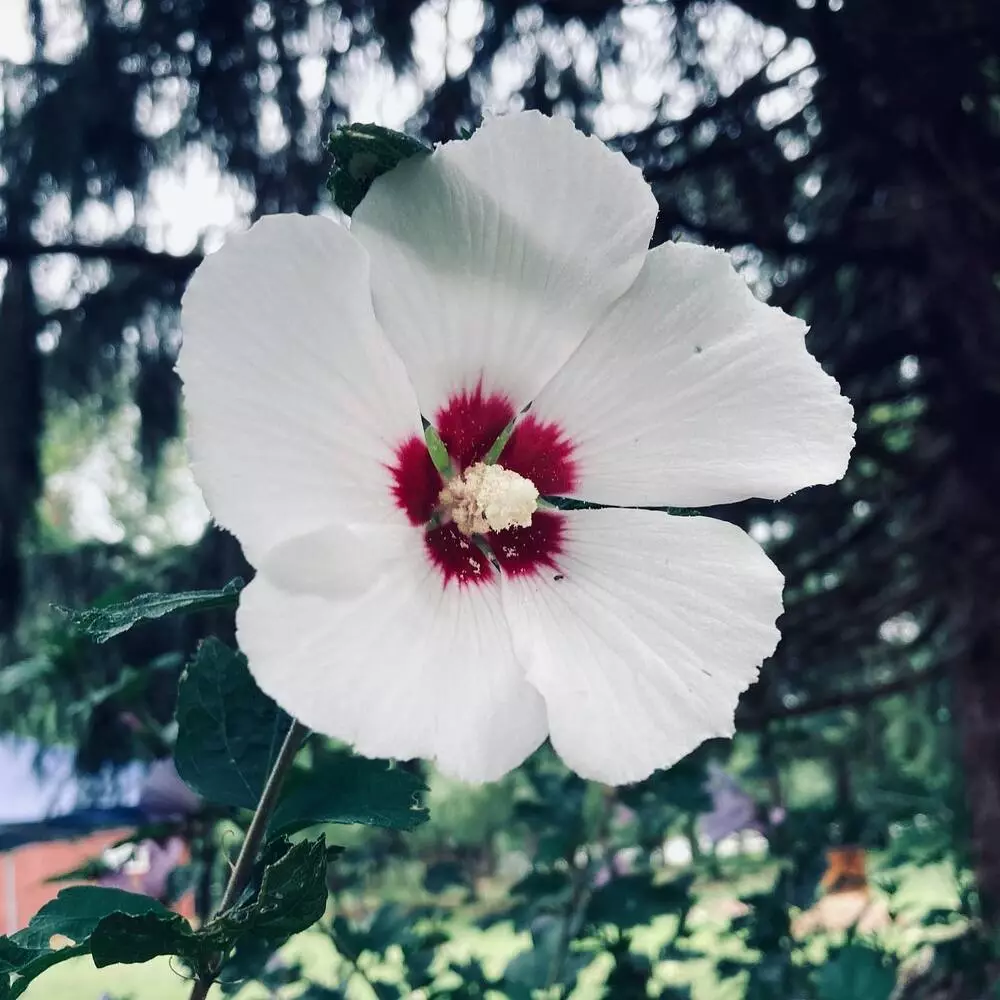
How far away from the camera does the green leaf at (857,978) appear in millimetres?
1032

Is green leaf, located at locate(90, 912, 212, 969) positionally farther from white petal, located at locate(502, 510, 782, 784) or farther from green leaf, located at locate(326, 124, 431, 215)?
green leaf, located at locate(326, 124, 431, 215)

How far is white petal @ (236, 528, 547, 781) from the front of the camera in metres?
0.37

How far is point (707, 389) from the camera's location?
0.47 metres

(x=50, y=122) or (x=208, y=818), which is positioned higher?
(x=50, y=122)

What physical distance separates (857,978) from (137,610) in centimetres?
91

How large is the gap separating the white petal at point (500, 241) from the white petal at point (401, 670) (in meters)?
0.10

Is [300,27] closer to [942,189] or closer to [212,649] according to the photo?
[942,189]

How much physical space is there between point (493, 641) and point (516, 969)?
115 cm

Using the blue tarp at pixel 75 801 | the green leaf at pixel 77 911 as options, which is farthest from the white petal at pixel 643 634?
the blue tarp at pixel 75 801

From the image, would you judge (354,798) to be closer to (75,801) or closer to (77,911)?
(77,911)

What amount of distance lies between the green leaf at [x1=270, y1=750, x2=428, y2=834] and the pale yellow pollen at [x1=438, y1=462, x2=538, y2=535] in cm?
14

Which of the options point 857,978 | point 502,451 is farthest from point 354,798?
point 857,978

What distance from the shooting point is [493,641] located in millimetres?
433

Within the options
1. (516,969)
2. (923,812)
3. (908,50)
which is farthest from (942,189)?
(516,969)
